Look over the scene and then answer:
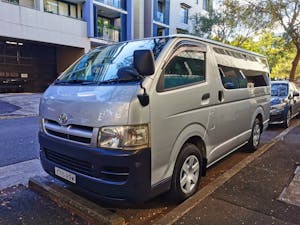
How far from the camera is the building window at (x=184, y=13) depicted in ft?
99.3

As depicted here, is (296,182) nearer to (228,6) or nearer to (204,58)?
(204,58)

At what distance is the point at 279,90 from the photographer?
9617 mm

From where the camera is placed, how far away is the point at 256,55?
6.09 meters

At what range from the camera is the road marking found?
13.3ft

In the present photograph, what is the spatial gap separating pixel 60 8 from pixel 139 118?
1965cm

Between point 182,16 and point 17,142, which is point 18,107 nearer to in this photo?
point 17,142

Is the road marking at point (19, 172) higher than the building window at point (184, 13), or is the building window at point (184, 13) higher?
the building window at point (184, 13)

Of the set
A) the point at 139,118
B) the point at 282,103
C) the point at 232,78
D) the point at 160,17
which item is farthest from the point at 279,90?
the point at 160,17

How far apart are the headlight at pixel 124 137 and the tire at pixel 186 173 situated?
2.43 ft

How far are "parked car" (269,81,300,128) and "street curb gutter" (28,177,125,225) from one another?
7210 millimetres

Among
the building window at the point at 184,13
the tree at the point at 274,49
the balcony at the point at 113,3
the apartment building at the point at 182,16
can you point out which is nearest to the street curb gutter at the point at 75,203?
the tree at the point at 274,49

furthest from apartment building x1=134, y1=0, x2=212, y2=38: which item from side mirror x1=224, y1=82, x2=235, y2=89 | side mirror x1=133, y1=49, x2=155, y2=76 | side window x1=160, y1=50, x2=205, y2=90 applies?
side mirror x1=133, y1=49, x2=155, y2=76

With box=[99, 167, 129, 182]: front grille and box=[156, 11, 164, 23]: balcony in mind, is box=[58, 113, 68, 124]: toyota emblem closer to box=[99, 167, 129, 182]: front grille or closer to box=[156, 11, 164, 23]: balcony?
box=[99, 167, 129, 182]: front grille

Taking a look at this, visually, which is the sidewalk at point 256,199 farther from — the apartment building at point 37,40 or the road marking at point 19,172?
Result: the apartment building at point 37,40
